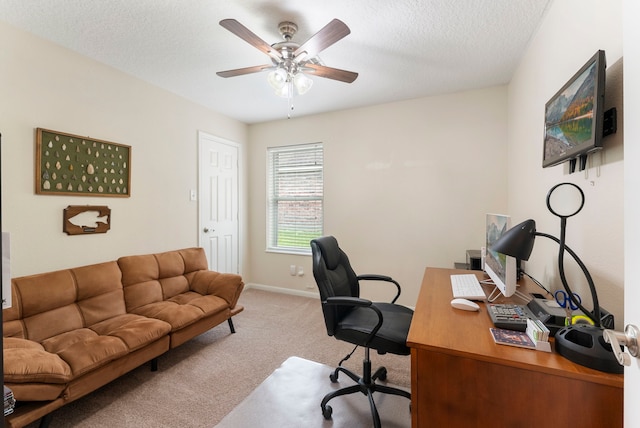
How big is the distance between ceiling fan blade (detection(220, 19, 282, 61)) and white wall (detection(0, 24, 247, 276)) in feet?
5.70

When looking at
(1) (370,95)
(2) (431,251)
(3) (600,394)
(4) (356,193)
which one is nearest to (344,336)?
(3) (600,394)

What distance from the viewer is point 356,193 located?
369 cm

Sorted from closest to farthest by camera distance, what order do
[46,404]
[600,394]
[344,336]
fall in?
[600,394] < [46,404] < [344,336]

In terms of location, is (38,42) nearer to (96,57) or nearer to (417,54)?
(96,57)

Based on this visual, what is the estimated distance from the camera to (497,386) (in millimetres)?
957

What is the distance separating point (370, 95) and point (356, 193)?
119cm

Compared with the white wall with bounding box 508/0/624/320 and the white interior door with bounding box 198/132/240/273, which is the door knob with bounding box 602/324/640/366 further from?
the white interior door with bounding box 198/132/240/273

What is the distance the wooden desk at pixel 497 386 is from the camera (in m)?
0.85

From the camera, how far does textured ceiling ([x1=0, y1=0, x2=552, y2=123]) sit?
1829 mm

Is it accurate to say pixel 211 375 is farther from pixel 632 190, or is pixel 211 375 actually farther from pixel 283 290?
pixel 632 190

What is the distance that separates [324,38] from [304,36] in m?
0.62

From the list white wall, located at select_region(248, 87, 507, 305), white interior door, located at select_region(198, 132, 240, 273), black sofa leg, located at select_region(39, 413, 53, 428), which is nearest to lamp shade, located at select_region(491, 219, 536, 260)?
white wall, located at select_region(248, 87, 507, 305)

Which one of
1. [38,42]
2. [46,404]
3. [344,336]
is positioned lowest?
[46,404]

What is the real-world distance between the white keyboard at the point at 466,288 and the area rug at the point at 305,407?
0.83m
